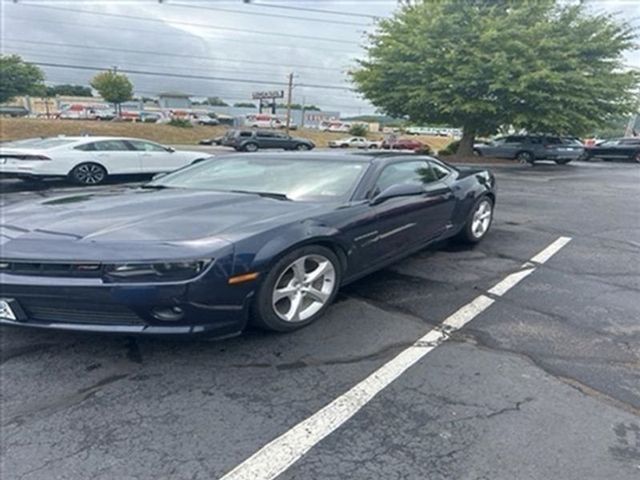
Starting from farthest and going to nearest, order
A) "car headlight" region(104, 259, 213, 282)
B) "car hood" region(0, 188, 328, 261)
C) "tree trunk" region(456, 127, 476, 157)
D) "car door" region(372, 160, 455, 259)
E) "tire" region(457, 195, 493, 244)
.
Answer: "tree trunk" region(456, 127, 476, 157) → "tire" region(457, 195, 493, 244) → "car door" region(372, 160, 455, 259) → "car hood" region(0, 188, 328, 261) → "car headlight" region(104, 259, 213, 282)

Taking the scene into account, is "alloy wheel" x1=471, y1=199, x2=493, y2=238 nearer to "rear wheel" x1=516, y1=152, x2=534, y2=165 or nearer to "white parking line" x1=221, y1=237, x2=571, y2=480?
"white parking line" x1=221, y1=237, x2=571, y2=480

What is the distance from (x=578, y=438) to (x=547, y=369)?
2.07 ft

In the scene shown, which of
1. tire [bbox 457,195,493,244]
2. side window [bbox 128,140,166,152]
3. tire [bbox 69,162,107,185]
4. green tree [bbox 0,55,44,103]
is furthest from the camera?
green tree [bbox 0,55,44,103]

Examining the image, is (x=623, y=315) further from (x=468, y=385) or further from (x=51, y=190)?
(x=51, y=190)

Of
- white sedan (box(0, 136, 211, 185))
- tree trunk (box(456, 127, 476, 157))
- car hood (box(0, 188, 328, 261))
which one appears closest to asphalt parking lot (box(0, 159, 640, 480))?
car hood (box(0, 188, 328, 261))

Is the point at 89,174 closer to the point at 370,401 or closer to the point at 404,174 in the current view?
the point at 404,174

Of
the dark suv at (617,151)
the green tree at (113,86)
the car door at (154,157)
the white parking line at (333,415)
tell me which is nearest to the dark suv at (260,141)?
the dark suv at (617,151)

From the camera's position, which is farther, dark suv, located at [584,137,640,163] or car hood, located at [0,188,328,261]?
dark suv, located at [584,137,640,163]

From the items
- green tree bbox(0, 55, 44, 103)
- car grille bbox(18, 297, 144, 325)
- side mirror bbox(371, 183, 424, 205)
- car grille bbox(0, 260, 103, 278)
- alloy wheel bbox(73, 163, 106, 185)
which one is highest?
green tree bbox(0, 55, 44, 103)

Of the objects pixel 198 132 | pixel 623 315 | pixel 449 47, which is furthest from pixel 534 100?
pixel 198 132

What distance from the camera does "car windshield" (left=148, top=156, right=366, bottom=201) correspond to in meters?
3.61

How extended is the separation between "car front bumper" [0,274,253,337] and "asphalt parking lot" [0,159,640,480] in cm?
32

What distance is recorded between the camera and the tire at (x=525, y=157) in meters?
21.5

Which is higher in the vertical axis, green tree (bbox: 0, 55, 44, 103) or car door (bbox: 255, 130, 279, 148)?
green tree (bbox: 0, 55, 44, 103)
